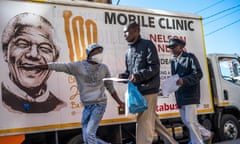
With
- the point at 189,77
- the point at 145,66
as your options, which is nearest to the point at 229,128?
the point at 189,77

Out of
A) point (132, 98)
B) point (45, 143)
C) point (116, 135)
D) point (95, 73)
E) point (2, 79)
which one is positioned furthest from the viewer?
point (116, 135)

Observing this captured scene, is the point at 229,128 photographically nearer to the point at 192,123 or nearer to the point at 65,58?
the point at 192,123

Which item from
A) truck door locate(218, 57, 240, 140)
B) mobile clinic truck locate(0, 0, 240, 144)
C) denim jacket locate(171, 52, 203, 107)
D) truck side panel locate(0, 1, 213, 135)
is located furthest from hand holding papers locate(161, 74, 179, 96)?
truck door locate(218, 57, 240, 140)

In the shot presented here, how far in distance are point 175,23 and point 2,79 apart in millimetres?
4073

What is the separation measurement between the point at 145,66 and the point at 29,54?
260 centimetres

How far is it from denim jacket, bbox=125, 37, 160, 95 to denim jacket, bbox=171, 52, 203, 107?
1056mm

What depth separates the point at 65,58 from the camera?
6.76 metres

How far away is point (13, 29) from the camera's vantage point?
6391 millimetres

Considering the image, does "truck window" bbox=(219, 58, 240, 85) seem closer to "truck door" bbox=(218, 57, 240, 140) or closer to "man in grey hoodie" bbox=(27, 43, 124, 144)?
"truck door" bbox=(218, 57, 240, 140)

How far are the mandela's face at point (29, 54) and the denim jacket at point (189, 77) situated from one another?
7.66 ft

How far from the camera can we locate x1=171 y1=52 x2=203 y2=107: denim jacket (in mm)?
5695

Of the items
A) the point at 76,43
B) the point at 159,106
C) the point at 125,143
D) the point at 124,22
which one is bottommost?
the point at 125,143

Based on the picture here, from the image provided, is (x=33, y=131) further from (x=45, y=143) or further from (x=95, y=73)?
(x=95, y=73)

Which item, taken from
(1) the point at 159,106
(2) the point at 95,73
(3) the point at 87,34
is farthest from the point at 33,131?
(1) the point at 159,106
